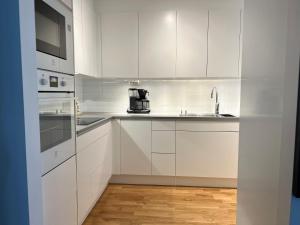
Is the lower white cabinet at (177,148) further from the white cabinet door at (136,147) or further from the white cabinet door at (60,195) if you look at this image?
the white cabinet door at (60,195)

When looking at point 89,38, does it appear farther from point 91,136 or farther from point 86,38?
point 91,136

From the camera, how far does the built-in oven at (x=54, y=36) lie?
127 centimetres

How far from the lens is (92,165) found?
225 centimetres

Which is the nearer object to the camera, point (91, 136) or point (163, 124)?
point (91, 136)

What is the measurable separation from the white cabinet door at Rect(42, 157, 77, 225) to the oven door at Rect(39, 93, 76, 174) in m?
0.06

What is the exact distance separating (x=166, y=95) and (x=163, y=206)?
160cm

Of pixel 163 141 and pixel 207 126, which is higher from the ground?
pixel 207 126

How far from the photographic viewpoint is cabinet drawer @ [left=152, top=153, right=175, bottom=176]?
9.85 ft

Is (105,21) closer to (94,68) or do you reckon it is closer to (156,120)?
(94,68)

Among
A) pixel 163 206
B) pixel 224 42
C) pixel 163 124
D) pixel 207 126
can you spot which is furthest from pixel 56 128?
pixel 224 42

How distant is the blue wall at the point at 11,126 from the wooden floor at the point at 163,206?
51.6 inches

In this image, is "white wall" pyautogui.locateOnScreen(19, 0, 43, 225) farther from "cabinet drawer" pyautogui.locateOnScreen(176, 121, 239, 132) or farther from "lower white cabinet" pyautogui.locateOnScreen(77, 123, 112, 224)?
"cabinet drawer" pyautogui.locateOnScreen(176, 121, 239, 132)

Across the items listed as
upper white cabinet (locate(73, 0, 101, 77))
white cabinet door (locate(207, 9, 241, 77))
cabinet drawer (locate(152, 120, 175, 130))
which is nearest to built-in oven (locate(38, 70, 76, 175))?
upper white cabinet (locate(73, 0, 101, 77))

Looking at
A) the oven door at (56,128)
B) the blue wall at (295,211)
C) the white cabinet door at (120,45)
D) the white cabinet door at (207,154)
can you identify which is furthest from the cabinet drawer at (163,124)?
the blue wall at (295,211)
